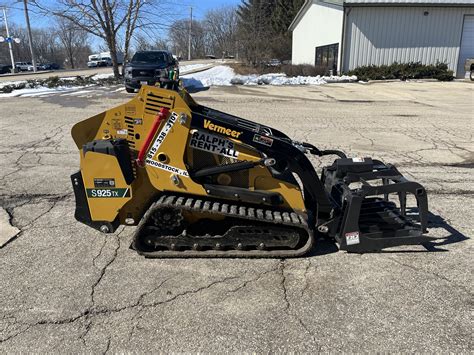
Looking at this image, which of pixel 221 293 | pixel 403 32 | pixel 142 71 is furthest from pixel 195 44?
pixel 221 293

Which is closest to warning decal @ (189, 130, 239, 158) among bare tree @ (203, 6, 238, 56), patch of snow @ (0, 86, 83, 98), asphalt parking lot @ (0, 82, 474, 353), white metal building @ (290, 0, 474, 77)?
asphalt parking lot @ (0, 82, 474, 353)

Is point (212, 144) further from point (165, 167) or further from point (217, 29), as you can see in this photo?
point (217, 29)

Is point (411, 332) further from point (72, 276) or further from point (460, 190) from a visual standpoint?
point (460, 190)

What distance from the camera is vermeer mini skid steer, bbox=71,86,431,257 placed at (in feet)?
11.6

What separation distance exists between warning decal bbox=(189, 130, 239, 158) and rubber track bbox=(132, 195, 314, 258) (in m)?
0.46

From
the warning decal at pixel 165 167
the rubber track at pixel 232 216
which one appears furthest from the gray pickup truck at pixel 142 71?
the rubber track at pixel 232 216

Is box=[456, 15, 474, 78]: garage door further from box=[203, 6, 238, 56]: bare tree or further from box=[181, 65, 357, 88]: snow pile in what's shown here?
box=[203, 6, 238, 56]: bare tree

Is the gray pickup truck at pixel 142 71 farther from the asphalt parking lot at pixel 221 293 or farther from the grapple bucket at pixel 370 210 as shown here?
the grapple bucket at pixel 370 210

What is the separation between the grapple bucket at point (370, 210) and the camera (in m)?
3.63

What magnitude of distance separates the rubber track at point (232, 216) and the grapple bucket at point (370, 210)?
0.38 metres

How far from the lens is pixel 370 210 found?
4289 millimetres

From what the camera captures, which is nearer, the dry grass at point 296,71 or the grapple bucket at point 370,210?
the grapple bucket at point 370,210

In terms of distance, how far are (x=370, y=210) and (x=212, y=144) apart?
1.90 m

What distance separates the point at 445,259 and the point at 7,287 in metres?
3.84
